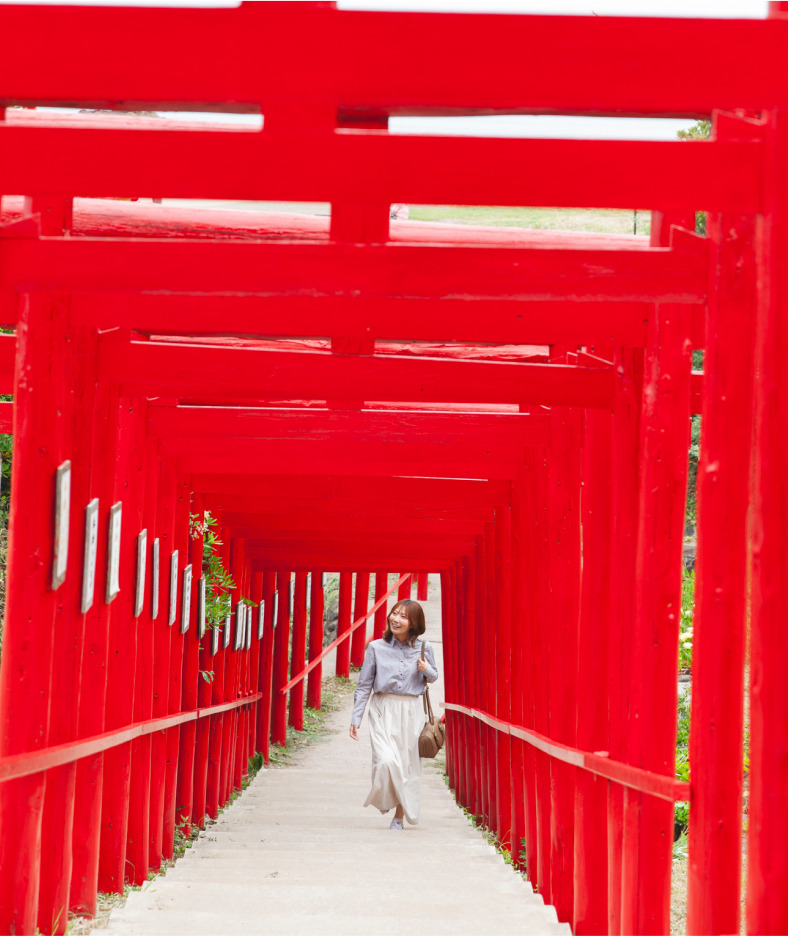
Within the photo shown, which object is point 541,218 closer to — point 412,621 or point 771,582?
point 412,621

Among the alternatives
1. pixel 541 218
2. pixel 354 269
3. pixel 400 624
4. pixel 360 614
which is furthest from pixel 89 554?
pixel 541 218

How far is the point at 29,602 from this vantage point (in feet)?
15.0

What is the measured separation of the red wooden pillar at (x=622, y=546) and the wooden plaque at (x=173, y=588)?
3458mm

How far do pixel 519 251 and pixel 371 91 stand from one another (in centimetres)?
85

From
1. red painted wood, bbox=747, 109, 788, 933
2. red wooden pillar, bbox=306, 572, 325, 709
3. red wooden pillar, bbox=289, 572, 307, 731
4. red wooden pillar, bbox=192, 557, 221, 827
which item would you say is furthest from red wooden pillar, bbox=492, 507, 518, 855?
red wooden pillar, bbox=289, 572, 307, 731

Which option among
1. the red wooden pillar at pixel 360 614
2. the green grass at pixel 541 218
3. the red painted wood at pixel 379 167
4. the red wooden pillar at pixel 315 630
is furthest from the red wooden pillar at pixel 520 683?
the green grass at pixel 541 218

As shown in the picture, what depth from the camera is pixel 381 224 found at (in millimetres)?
4750

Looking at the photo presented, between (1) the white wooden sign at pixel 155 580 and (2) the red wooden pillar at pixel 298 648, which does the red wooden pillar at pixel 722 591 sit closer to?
(1) the white wooden sign at pixel 155 580

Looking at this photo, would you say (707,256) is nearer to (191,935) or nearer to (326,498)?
(191,935)

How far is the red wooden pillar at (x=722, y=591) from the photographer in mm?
3758

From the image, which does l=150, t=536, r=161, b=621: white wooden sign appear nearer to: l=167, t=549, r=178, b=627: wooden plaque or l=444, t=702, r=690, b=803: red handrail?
l=167, t=549, r=178, b=627: wooden plaque

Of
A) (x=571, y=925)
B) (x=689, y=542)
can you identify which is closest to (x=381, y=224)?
(x=571, y=925)

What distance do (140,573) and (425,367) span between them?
183cm

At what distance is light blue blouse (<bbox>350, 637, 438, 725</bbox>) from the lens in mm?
8930
